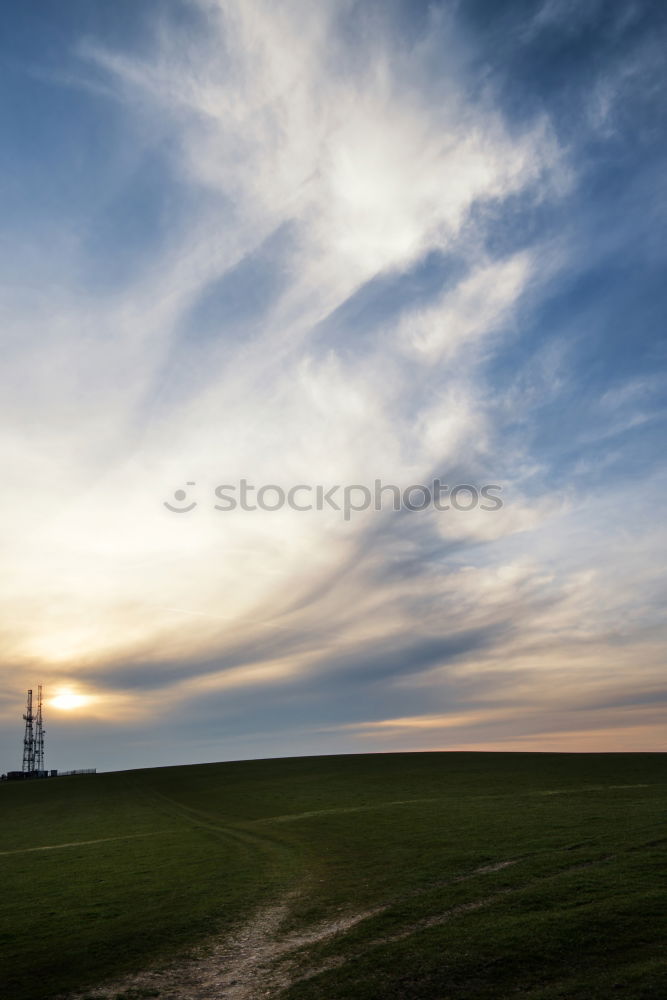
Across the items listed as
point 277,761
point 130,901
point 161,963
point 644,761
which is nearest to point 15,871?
point 130,901

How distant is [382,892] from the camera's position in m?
27.1

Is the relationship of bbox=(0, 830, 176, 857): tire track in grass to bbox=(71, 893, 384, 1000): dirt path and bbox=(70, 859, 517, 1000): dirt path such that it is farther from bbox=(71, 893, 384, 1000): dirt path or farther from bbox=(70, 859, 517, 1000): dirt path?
bbox=(71, 893, 384, 1000): dirt path

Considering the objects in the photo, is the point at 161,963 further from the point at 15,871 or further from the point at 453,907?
the point at 15,871

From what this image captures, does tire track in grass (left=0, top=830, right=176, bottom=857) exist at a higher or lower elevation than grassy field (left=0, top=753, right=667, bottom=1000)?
lower

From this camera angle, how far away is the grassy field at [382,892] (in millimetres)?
17828

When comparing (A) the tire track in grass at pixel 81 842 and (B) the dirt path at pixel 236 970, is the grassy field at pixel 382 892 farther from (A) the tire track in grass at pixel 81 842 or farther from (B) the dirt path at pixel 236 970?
(B) the dirt path at pixel 236 970

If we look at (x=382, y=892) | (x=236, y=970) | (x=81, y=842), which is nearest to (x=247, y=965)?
(x=236, y=970)

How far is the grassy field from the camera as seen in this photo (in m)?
17.8

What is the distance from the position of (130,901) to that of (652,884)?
73.9ft

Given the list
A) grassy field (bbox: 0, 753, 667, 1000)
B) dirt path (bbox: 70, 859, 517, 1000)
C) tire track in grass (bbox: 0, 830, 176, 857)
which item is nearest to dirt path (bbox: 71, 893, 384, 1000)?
dirt path (bbox: 70, 859, 517, 1000)

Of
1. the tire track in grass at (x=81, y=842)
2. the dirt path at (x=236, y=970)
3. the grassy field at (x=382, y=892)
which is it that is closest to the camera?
the grassy field at (x=382, y=892)

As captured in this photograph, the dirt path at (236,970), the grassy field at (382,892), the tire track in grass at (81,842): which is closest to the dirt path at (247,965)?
the dirt path at (236,970)

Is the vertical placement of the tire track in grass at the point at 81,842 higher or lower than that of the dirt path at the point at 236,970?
lower

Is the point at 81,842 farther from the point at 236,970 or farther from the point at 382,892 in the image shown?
the point at 236,970
